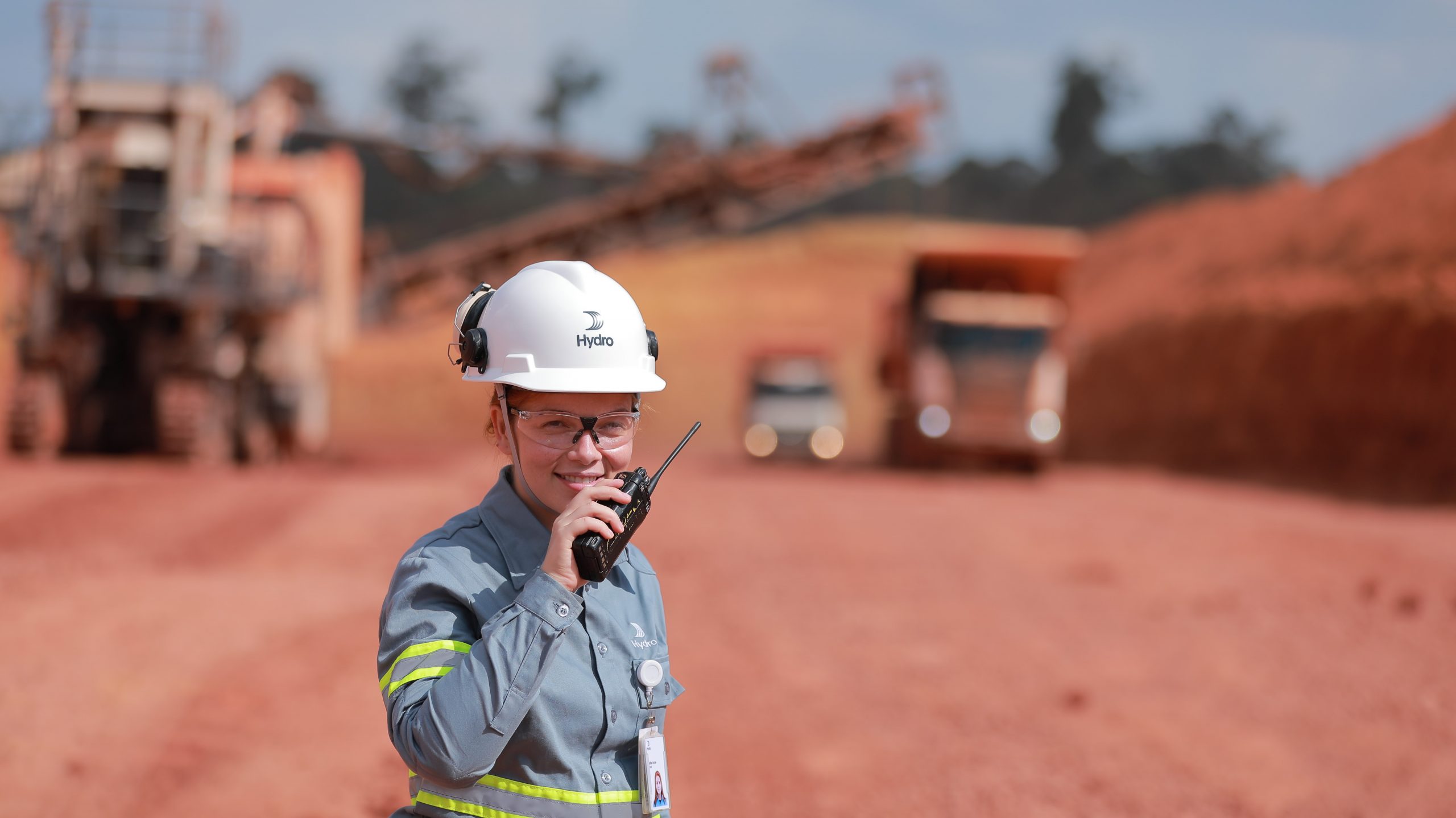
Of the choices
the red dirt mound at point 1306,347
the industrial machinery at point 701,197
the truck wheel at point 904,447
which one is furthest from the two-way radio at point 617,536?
the industrial machinery at point 701,197

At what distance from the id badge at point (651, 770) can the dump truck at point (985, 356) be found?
1995 centimetres

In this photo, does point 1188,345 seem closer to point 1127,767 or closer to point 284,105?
point 284,105

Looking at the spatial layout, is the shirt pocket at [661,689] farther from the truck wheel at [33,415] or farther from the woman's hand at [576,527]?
the truck wheel at [33,415]

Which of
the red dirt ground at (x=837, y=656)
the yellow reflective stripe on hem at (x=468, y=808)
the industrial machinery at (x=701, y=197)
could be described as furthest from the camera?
the industrial machinery at (x=701, y=197)

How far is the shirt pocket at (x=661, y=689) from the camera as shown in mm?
2682

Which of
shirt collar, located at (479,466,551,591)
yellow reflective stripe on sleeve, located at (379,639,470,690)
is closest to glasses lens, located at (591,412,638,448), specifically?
shirt collar, located at (479,466,551,591)

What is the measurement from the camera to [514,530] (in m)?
2.68

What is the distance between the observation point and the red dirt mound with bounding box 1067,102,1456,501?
935 inches

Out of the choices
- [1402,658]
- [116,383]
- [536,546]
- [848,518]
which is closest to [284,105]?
[116,383]

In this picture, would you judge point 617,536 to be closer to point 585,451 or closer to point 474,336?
point 585,451

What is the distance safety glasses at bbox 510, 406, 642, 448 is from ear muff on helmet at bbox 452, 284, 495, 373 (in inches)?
5.0

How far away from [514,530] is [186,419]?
1870 centimetres

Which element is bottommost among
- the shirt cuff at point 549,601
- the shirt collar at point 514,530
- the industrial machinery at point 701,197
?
the shirt cuff at point 549,601

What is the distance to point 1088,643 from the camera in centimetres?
1010
